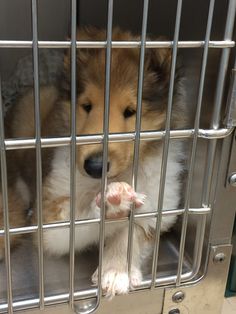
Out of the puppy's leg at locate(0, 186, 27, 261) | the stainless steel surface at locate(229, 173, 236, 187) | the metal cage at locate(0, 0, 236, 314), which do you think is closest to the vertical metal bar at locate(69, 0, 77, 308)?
the metal cage at locate(0, 0, 236, 314)

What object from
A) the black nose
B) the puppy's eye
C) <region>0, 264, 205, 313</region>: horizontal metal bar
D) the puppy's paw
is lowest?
<region>0, 264, 205, 313</region>: horizontal metal bar

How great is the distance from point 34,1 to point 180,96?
1.49 ft

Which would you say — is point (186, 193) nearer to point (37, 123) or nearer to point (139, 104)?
point (139, 104)

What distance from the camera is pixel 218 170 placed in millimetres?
1001

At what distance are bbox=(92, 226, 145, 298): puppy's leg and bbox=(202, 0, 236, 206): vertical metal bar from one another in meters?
0.22

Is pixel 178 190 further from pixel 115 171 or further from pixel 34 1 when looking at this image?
pixel 34 1

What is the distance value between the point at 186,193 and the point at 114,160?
184 mm

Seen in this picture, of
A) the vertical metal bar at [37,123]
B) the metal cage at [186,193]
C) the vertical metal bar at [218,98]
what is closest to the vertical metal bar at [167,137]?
the metal cage at [186,193]

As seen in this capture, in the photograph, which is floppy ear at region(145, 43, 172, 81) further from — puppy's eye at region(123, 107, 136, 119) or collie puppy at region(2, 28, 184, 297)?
puppy's eye at region(123, 107, 136, 119)

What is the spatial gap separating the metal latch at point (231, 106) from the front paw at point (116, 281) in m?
0.41

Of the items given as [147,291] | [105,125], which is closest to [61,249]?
[147,291]

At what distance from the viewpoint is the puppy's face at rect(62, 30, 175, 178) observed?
3.12 feet

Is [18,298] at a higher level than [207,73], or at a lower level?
lower

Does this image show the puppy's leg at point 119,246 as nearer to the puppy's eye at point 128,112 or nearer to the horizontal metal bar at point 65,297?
the horizontal metal bar at point 65,297
